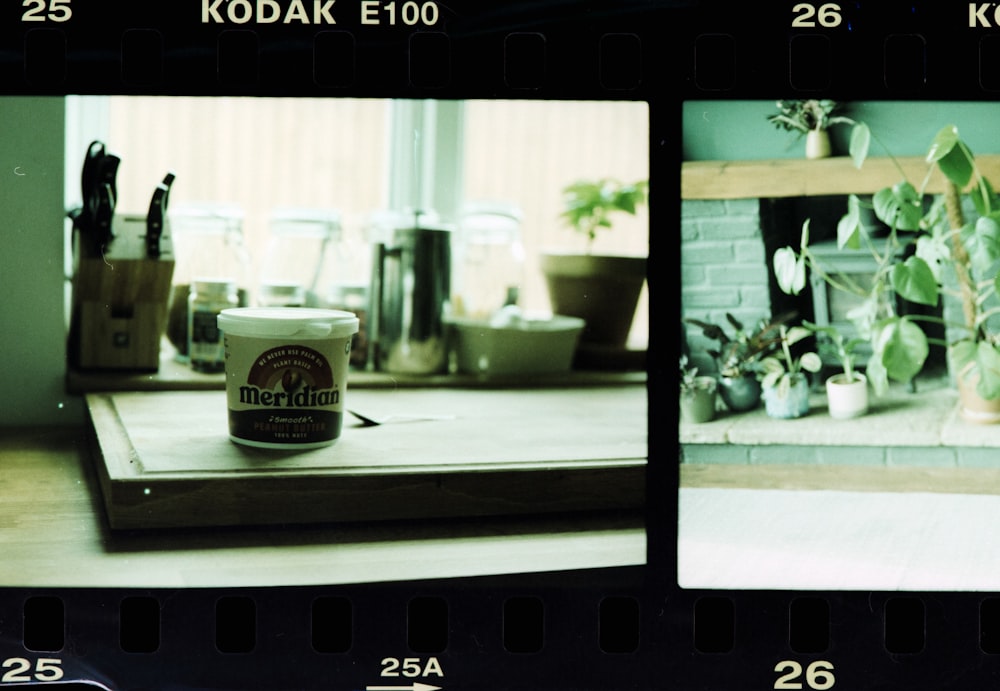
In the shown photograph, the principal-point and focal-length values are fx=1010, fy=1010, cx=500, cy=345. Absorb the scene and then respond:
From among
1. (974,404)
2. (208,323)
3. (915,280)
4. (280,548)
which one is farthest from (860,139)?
(208,323)

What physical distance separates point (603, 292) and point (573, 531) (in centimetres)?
49

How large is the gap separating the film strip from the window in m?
0.43

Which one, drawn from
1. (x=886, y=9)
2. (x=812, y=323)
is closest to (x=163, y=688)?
(x=812, y=323)

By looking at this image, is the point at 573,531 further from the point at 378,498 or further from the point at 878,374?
the point at 878,374

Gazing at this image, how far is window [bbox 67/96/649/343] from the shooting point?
1.14m

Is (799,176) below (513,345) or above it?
above

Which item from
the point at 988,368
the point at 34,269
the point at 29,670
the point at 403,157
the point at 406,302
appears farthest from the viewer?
the point at 403,157

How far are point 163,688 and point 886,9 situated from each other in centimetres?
64

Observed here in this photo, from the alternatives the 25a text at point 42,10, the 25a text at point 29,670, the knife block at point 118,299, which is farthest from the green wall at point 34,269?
the 25a text at point 29,670

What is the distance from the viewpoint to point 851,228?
71cm

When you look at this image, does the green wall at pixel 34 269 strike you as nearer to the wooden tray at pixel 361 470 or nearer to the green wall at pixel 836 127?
the wooden tray at pixel 361 470

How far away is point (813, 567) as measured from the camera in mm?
704

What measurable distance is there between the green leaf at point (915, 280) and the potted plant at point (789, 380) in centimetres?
8

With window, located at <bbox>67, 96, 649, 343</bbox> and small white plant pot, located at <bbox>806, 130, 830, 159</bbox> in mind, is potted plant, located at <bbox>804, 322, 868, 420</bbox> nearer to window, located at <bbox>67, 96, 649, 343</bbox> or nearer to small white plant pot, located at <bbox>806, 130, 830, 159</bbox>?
small white plant pot, located at <bbox>806, 130, 830, 159</bbox>
